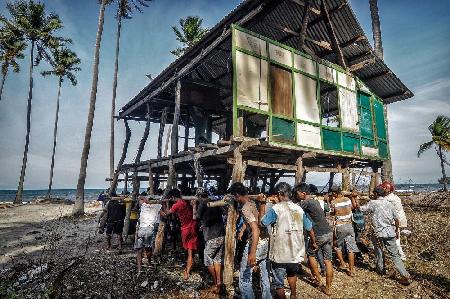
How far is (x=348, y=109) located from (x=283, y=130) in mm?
3957

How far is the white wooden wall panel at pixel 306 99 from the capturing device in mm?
8906

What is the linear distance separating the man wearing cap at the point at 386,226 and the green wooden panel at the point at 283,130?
8.91 ft

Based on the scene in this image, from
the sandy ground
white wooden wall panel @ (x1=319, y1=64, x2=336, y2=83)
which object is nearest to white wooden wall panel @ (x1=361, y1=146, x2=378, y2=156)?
white wooden wall panel @ (x1=319, y1=64, x2=336, y2=83)

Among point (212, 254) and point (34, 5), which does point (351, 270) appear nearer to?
point (212, 254)

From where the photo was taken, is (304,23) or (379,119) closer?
(304,23)

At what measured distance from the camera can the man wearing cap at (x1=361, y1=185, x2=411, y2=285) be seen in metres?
6.34

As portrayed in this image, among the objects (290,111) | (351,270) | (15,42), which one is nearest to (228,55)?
(290,111)

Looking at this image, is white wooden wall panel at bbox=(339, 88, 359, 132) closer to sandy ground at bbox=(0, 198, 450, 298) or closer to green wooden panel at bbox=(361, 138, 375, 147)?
green wooden panel at bbox=(361, 138, 375, 147)

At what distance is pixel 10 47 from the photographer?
26109 millimetres

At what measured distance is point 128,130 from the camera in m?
13.6

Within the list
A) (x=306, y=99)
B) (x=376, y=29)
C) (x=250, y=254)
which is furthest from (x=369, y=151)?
(x=250, y=254)

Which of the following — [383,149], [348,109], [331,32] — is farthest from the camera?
[383,149]

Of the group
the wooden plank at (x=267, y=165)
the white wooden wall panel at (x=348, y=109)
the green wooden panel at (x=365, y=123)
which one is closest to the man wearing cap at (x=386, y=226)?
the wooden plank at (x=267, y=165)

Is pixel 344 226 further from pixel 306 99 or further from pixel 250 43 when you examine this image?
pixel 250 43
